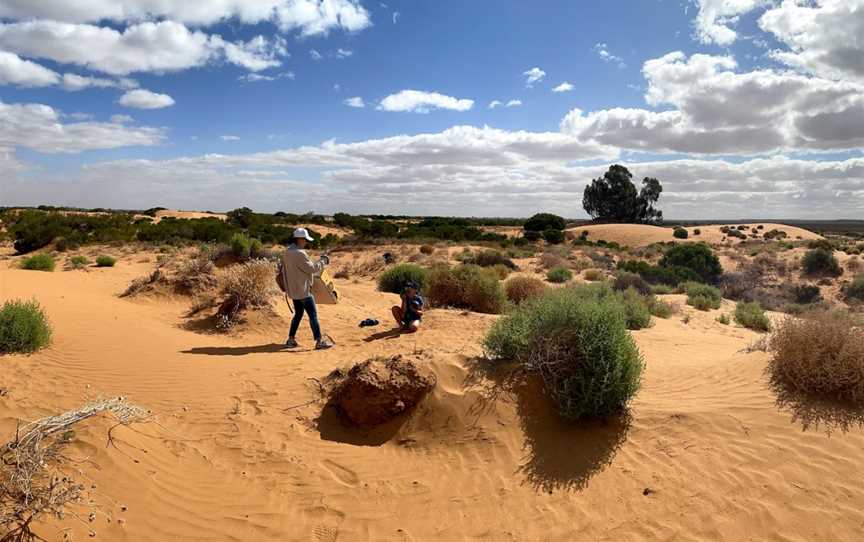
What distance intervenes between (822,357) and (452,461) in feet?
12.0

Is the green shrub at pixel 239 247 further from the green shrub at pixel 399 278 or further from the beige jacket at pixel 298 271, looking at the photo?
the beige jacket at pixel 298 271

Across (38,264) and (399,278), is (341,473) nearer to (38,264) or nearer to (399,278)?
(399,278)

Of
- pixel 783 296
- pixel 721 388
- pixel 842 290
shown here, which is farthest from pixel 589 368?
pixel 842 290

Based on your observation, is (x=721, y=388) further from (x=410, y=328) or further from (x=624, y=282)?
(x=624, y=282)

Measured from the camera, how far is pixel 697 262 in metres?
24.2

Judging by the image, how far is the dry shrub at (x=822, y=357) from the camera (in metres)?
4.77

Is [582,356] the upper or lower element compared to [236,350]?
upper

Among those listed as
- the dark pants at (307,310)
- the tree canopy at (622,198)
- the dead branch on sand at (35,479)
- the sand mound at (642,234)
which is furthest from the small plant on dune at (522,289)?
the tree canopy at (622,198)

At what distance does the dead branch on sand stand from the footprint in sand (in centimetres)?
191

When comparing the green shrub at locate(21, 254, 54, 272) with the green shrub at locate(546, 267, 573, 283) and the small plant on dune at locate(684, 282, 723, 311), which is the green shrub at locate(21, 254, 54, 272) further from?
the small plant on dune at locate(684, 282, 723, 311)

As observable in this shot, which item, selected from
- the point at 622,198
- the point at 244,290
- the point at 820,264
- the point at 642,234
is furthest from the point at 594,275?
the point at 622,198

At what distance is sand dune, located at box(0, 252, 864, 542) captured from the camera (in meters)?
3.88

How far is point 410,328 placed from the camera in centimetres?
901

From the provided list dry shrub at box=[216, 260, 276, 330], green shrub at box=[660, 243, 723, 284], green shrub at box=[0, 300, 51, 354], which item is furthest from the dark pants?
green shrub at box=[660, 243, 723, 284]
